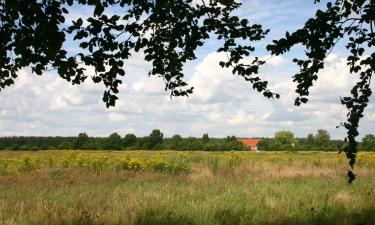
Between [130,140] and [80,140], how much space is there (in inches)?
403

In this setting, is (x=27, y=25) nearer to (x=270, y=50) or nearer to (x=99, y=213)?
(x=270, y=50)

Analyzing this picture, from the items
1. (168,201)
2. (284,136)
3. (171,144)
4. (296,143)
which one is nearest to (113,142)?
(171,144)

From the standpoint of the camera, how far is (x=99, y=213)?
9.07m

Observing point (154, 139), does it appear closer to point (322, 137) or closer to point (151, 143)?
point (151, 143)

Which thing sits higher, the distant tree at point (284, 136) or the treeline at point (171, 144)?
the distant tree at point (284, 136)

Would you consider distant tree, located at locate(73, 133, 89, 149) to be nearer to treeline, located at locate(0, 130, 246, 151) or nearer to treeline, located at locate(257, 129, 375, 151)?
treeline, located at locate(0, 130, 246, 151)

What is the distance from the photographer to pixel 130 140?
88438 millimetres

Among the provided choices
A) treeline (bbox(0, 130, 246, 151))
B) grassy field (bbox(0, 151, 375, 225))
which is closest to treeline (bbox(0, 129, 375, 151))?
treeline (bbox(0, 130, 246, 151))

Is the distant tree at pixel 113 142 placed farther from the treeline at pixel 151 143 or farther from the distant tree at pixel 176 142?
the distant tree at pixel 176 142

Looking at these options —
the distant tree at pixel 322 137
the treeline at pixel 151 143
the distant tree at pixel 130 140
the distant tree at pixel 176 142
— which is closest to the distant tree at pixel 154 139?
the treeline at pixel 151 143

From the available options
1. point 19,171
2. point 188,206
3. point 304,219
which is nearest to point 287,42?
point 304,219

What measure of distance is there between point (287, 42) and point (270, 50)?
213 millimetres

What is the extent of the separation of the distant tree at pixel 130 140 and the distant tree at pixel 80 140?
8.12m

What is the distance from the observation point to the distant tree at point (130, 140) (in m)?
87.7
